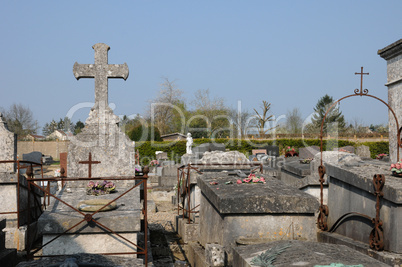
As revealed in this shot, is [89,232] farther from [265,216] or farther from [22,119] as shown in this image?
[22,119]

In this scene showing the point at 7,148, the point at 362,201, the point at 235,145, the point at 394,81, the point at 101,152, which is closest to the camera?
the point at 362,201

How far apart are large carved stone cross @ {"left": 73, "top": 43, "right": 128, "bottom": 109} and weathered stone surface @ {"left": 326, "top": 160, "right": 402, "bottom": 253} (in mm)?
4173

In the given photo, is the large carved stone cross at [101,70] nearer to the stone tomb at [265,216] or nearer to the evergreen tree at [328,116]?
the stone tomb at [265,216]

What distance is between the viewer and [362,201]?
5.32m

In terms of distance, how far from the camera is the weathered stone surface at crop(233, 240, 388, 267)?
9.61ft

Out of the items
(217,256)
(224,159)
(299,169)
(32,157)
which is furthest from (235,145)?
(217,256)

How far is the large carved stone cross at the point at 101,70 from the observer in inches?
301

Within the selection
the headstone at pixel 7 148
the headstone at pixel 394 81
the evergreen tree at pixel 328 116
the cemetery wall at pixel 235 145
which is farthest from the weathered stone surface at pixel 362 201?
the evergreen tree at pixel 328 116

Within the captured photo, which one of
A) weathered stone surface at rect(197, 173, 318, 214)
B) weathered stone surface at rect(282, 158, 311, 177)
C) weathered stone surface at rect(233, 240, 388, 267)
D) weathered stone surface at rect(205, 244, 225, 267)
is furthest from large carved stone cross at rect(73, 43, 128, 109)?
weathered stone surface at rect(282, 158, 311, 177)

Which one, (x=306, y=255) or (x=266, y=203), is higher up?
(x=266, y=203)

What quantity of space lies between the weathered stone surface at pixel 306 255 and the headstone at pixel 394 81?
17.4 feet

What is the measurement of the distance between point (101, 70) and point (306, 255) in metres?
5.75

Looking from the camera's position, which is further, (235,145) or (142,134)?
(142,134)

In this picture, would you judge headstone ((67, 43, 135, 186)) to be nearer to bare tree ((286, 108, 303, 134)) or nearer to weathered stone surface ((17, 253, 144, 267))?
weathered stone surface ((17, 253, 144, 267))
